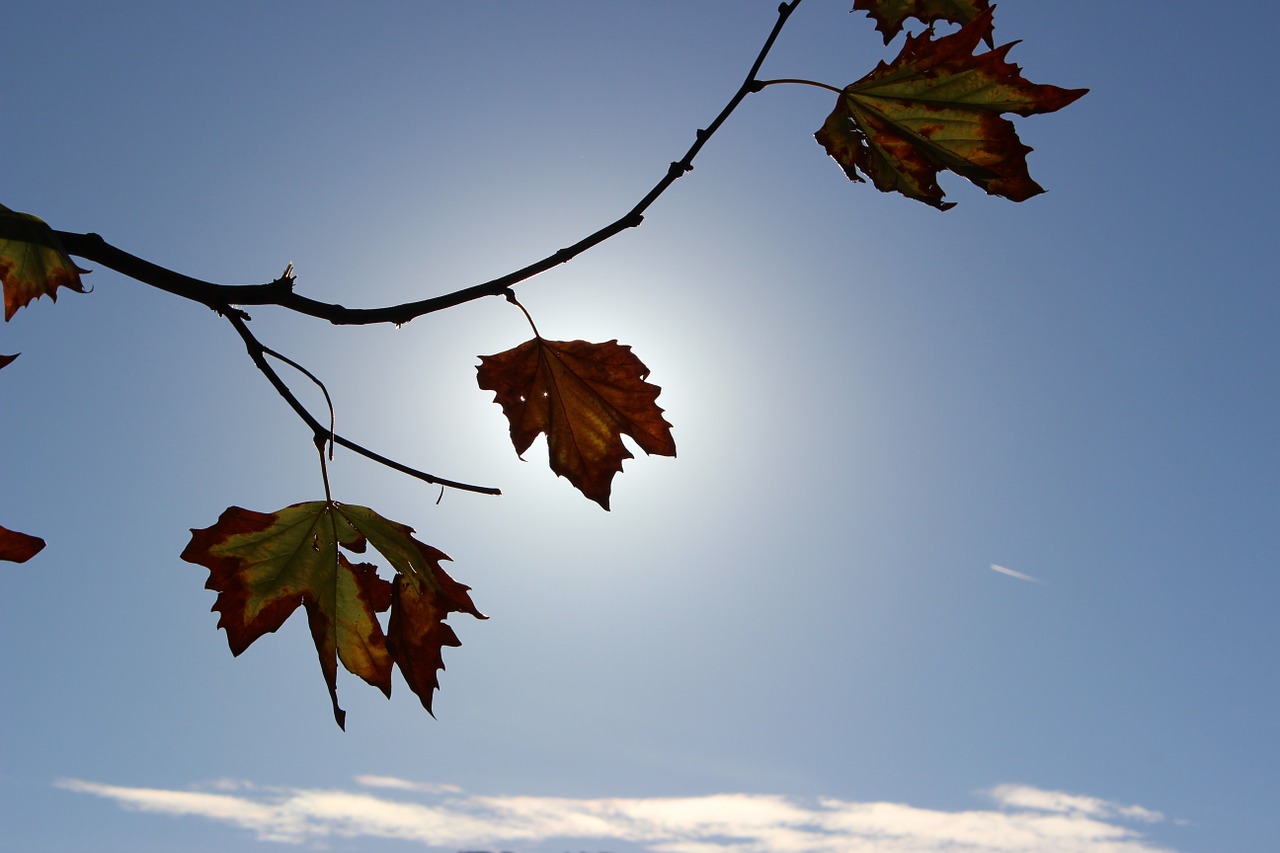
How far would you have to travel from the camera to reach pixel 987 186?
1.93 m

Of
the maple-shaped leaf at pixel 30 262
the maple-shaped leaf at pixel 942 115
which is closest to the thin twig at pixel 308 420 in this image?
the maple-shaped leaf at pixel 30 262

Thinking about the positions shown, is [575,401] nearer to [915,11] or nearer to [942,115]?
[942,115]

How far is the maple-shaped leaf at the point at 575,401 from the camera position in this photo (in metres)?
2.08

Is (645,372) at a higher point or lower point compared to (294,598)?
higher

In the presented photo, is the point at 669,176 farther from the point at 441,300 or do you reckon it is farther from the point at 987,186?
the point at 987,186

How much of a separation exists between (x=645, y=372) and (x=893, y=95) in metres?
0.81

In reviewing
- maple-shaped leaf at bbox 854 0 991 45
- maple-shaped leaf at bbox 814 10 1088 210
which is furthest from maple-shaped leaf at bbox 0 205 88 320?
maple-shaped leaf at bbox 854 0 991 45

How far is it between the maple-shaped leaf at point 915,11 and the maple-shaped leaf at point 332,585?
159cm

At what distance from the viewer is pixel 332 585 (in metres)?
2.03

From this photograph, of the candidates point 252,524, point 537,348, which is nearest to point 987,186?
point 537,348

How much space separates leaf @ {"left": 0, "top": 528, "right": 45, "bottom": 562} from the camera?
149cm

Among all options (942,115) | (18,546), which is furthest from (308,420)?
(942,115)

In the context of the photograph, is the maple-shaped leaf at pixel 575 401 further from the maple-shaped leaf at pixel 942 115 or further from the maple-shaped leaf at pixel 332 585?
the maple-shaped leaf at pixel 942 115

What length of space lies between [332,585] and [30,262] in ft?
2.78
